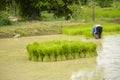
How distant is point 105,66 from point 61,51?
221 centimetres

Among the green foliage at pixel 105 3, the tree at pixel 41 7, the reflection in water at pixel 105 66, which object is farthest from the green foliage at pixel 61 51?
the green foliage at pixel 105 3

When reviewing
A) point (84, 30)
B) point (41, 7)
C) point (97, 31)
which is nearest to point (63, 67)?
point (97, 31)

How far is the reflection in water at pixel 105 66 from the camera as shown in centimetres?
1155

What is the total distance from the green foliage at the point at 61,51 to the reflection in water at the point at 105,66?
0.61 meters

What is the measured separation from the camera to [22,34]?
80.0ft

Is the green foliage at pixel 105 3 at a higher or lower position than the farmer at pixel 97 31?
lower

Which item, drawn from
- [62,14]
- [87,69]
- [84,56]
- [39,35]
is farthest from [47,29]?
[87,69]

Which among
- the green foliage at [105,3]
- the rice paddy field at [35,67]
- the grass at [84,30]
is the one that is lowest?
the green foliage at [105,3]

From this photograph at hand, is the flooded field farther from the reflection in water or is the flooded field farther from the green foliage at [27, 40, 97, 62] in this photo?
the green foliage at [27, 40, 97, 62]

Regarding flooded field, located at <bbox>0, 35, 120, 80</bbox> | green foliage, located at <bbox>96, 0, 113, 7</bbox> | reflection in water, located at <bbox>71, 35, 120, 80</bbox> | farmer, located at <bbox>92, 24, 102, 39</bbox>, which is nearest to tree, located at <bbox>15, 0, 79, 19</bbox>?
farmer, located at <bbox>92, 24, 102, 39</bbox>

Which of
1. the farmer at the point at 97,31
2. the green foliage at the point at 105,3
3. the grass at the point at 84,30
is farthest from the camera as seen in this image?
the green foliage at the point at 105,3

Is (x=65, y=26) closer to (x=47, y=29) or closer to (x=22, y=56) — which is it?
(x=47, y=29)

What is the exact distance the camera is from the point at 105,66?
13219 mm

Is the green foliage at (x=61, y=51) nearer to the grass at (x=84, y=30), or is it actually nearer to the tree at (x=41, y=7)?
the grass at (x=84, y=30)
